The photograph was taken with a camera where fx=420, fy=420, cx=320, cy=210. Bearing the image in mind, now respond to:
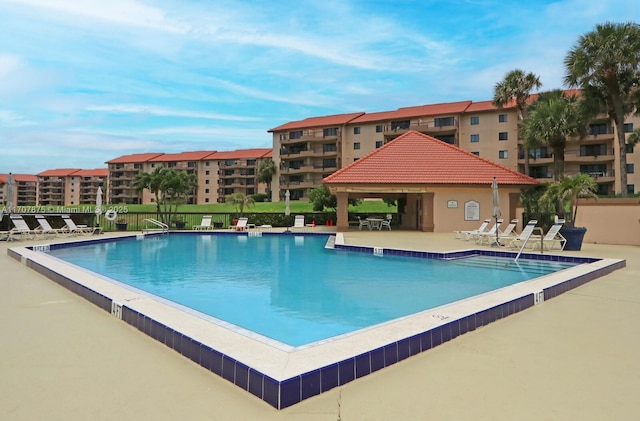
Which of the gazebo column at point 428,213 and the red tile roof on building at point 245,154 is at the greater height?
the red tile roof on building at point 245,154

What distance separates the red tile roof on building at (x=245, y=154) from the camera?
3107 inches

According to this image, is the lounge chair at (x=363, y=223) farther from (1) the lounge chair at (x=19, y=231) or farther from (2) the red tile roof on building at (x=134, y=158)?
(2) the red tile roof on building at (x=134, y=158)

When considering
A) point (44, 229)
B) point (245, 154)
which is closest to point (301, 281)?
point (44, 229)

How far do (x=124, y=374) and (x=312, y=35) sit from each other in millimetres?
14663

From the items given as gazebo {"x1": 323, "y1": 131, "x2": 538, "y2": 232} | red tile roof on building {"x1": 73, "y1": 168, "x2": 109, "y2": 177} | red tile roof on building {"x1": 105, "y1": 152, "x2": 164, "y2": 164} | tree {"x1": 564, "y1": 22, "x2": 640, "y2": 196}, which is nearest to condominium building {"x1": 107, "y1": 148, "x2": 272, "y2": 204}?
red tile roof on building {"x1": 105, "y1": 152, "x2": 164, "y2": 164}

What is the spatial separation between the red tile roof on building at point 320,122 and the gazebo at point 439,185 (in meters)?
33.1

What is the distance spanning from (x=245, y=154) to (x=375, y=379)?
79619mm

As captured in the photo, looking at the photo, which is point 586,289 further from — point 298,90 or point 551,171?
point 551,171

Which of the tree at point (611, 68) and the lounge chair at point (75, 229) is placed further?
the tree at point (611, 68)

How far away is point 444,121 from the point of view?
5100 centimetres

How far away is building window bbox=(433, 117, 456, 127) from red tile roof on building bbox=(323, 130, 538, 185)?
80.9 feet

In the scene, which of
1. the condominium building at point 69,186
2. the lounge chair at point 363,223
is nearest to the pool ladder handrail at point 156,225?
the lounge chair at point 363,223

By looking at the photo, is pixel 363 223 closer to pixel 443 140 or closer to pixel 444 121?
pixel 444 121

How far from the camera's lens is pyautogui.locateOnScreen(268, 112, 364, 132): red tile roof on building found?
5859cm
